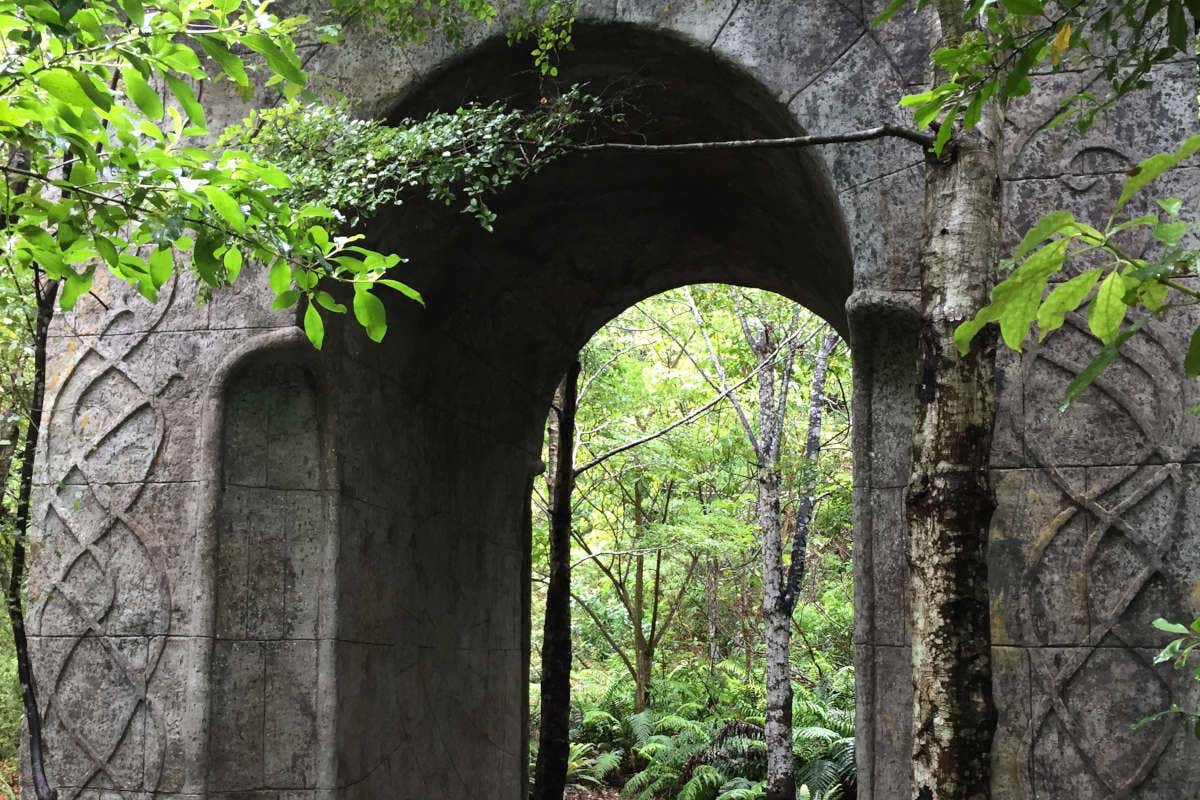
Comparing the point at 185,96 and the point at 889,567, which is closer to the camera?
the point at 185,96

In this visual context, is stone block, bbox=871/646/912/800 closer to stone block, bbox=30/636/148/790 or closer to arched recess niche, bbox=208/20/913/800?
arched recess niche, bbox=208/20/913/800

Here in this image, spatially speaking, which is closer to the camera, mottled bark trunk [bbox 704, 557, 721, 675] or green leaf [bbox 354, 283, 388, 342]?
green leaf [bbox 354, 283, 388, 342]

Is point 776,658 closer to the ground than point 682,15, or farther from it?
closer to the ground

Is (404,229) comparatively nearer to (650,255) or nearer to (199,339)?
(199,339)

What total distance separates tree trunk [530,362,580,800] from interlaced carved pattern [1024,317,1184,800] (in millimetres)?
5867


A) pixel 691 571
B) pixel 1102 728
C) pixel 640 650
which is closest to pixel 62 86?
pixel 1102 728

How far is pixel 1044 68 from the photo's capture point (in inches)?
187

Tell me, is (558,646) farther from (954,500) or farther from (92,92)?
(92,92)

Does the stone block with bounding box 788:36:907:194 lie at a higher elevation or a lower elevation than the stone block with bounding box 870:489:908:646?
higher

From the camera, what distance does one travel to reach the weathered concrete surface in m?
4.38

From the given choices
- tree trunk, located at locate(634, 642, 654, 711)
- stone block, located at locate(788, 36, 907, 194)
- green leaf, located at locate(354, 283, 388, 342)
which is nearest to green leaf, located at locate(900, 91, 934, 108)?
green leaf, located at locate(354, 283, 388, 342)

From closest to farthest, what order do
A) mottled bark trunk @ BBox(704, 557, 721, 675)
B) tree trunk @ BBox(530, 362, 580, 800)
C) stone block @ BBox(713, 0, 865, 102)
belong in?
1. stone block @ BBox(713, 0, 865, 102)
2. tree trunk @ BBox(530, 362, 580, 800)
3. mottled bark trunk @ BBox(704, 557, 721, 675)

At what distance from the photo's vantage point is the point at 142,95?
2566 mm

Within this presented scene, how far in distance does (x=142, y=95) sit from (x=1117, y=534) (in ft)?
12.3
